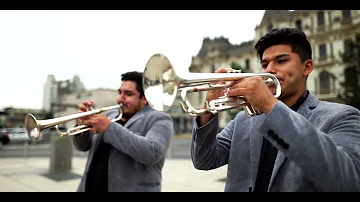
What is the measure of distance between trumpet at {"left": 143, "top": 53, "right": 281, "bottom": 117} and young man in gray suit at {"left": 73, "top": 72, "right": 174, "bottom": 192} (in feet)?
3.14

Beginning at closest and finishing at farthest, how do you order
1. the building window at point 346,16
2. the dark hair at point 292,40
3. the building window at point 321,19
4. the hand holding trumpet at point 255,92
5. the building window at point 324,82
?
the hand holding trumpet at point 255,92, the dark hair at point 292,40, the building window at point 346,16, the building window at point 321,19, the building window at point 324,82

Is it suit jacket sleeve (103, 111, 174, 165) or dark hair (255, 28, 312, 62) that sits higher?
dark hair (255, 28, 312, 62)

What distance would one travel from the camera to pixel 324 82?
79.3 feet

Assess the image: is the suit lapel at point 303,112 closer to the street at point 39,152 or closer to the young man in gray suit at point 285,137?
the young man in gray suit at point 285,137

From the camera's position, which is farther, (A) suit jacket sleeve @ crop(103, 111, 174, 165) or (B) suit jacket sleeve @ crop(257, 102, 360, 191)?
(A) suit jacket sleeve @ crop(103, 111, 174, 165)

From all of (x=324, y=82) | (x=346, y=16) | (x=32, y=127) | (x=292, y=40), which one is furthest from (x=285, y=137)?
(x=324, y=82)

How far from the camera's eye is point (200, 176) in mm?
7285

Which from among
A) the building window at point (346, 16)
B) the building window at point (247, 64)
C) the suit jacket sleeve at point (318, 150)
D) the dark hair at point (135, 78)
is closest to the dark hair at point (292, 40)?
the suit jacket sleeve at point (318, 150)

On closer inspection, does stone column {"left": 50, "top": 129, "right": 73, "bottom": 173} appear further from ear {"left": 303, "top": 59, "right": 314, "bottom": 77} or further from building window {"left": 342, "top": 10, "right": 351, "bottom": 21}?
building window {"left": 342, "top": 10, "right": 351, "bottom": 21}

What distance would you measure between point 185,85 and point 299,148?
0.68 metres

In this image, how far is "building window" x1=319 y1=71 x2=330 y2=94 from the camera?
2368 cm

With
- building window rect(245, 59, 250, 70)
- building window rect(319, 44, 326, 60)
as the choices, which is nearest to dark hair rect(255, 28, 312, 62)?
building window rect(319, 44, 326, 60)

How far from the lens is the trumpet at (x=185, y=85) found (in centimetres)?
142

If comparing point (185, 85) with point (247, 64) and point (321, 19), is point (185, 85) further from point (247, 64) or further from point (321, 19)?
point (247, 64)
